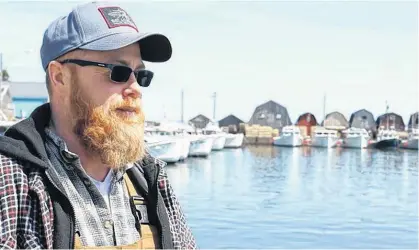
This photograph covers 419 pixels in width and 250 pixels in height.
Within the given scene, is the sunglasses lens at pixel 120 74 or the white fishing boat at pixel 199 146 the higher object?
the sunglasses lens at pixel 120 74

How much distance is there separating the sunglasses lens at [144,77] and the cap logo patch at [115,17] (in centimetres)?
17

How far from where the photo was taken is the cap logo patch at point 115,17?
2484 millimetres

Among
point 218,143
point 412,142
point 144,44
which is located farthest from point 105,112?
point 412,142

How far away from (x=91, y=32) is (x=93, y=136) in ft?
1.20

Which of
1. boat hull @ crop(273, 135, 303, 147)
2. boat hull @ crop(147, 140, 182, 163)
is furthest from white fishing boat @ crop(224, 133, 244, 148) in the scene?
boat hull @ crop(147, 140, 182, 163)

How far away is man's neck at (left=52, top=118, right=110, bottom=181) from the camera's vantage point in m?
2.47

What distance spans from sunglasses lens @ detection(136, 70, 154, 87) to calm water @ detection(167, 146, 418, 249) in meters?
11.6

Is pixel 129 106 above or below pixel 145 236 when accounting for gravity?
above

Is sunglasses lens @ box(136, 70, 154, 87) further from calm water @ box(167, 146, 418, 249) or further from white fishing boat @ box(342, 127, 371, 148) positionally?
white fishing boat @ box(342, 127, 371, 148)

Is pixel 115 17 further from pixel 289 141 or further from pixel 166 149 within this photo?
pixel 289 141

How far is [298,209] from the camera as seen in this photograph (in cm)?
2130

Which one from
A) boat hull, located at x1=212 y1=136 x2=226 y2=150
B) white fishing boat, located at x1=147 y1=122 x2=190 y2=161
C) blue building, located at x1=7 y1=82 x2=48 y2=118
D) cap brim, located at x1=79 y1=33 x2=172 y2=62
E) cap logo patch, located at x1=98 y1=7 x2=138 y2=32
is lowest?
boat hull, located at x1=212 y1=136 x2=226 y2=150

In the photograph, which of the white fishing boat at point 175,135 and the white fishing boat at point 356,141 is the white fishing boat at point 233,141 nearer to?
the white fishing boat at point 356,141

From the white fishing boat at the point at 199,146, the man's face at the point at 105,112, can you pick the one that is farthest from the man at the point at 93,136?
the white fishing boat at the point at 199,146
